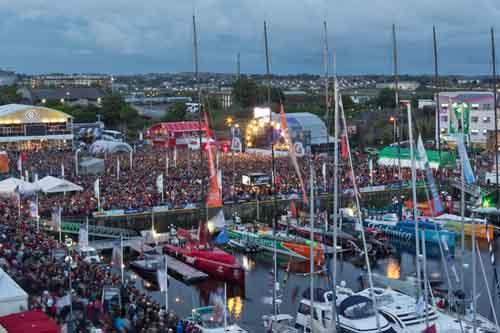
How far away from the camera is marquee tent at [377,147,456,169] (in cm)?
4572

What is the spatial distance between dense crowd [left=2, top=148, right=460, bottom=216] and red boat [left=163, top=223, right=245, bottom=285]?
2929mm

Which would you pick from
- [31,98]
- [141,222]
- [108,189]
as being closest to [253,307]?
[141,222]

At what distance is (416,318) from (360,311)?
1486 mm

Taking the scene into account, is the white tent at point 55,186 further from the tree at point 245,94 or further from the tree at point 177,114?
the tree at point 245,94

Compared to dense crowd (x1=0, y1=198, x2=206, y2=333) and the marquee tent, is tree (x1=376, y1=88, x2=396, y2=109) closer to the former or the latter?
the marquee tent

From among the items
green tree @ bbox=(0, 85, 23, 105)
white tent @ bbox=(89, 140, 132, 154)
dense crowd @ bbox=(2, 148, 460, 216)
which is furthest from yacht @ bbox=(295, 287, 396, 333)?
green tree @ bbox=(0, 85, 23, 105)

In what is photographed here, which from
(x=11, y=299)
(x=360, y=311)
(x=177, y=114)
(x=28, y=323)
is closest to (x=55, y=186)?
(x=11, y=299)

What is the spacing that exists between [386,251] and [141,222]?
11964 millimetres

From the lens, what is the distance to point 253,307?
2342cm

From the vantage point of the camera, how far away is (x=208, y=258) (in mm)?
26500

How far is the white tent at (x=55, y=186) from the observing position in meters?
35.7

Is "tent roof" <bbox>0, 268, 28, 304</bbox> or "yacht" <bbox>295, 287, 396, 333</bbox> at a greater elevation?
"tent roof" <bbox>0, 268, 28, 304</bbox>

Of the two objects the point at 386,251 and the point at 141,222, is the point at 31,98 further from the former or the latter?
the point at 386,251

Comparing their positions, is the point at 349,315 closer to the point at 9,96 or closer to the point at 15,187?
the point at 15,187
